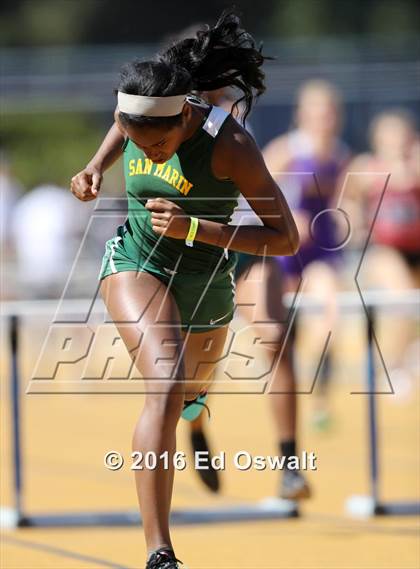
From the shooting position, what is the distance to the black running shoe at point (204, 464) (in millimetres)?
6129

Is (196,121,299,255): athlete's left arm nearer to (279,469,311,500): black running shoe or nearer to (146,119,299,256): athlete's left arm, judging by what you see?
(146,119,299,256): athlete's left arm

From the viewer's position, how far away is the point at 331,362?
9336 mm

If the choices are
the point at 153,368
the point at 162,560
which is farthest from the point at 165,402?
the point at 162,560

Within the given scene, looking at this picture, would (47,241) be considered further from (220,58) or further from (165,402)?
(165,402)

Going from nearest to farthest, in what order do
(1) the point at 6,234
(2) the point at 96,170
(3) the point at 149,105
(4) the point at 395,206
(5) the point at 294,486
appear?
(3) the point at 149,105 → (2) the point at 96,170 → (5) the point at 294,486 → (4) the point at 395,206 → (1) the point at 6,234

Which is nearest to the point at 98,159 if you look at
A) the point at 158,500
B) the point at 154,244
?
the point at 154,244

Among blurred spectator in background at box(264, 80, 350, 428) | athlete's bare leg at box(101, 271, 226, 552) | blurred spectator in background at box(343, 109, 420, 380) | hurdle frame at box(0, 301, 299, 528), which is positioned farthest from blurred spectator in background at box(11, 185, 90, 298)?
athlete's bare leg at box(101, 271, 226, 552)

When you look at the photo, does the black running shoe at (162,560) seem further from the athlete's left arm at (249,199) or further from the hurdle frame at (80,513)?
the hurdle frame at (80,513)

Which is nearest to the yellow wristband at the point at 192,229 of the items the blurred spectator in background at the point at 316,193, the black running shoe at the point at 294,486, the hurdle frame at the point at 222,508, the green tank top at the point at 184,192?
the green tank top at the point at 184,192

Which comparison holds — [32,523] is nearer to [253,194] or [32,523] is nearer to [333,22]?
[253,194]

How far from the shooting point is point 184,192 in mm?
4598

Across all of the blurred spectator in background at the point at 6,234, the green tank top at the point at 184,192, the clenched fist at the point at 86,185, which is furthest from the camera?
the blurred spectator in background at the point at 6,234

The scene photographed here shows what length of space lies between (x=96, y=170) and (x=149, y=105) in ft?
2.07

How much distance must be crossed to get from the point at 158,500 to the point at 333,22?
84.7ft
